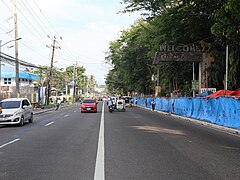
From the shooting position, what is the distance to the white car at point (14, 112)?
758 inches

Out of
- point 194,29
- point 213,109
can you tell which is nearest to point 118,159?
point 213,109

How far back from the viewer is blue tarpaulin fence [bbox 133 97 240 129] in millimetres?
17391

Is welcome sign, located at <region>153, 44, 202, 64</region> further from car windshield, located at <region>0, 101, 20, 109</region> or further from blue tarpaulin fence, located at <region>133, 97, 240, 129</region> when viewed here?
car windshield, located at <region>0, 101, 20, 109</region>

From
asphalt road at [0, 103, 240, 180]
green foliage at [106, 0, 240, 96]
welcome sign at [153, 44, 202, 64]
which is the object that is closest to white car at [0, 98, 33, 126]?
asphalt road at [0, 103, 240, 180]

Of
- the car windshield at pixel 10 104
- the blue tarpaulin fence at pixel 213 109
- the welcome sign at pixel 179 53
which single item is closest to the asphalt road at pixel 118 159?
the blue tarpaulin fence at pixel 213 109

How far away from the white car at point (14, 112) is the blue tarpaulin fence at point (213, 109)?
11.7 meters

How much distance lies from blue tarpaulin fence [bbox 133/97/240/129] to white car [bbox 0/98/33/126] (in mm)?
11726

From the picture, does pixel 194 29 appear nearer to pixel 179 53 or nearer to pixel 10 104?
pixel 179 53

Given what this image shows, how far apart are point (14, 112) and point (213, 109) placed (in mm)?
12077

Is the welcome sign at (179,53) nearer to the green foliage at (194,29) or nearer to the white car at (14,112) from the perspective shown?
the green foliage at (194,29)

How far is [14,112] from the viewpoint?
1934cm

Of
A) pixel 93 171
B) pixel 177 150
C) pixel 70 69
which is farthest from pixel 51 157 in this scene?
pixel 70 69

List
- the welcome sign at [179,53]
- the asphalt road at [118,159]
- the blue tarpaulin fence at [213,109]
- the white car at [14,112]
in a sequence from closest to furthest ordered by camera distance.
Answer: the asphalt road at [118,159]
the blue tarpaulin fence at [213,109]
the white car at [14,112]
the welcome sign at [179,53]

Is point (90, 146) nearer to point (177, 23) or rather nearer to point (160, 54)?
point (177, 23)
